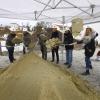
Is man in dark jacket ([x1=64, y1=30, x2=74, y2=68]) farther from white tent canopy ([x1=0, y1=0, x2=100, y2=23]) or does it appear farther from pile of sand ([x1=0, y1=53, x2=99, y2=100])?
pile of sand ([x1=0, y1=53, x2=99, y2=100])

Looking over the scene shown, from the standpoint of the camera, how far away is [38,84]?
278cm

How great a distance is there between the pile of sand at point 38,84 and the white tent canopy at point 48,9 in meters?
8.94

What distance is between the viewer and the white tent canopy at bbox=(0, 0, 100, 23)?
12.4m

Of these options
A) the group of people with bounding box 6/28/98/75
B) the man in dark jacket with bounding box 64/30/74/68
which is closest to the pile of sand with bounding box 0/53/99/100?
the group of people with bounding box 6/28/98/75

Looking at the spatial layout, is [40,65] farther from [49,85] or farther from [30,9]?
[30,9]

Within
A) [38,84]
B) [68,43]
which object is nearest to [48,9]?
[68,43]

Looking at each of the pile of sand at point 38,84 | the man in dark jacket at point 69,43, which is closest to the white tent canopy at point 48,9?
the man in dark jacket at point 69,43

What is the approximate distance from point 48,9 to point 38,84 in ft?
36.6

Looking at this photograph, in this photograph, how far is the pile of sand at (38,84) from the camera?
2.76 metres

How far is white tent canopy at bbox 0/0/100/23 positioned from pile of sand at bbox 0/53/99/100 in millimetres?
8940

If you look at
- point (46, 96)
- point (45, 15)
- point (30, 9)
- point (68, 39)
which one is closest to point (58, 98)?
point (46, 96)

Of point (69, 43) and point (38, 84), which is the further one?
point (69, 43)

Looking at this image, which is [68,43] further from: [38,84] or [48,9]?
[38,84]

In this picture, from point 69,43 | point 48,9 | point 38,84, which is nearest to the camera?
point 38,84
